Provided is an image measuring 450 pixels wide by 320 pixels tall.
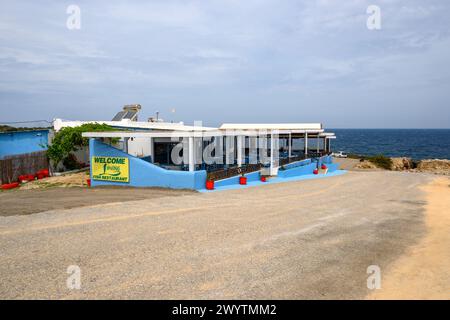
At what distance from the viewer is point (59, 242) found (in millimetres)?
→ 9516

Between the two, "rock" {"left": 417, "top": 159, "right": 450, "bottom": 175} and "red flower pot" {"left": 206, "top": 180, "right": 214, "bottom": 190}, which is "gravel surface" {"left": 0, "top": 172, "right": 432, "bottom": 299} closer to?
"red flower pot" {"left": 206, "top": 180, "right": 214, "bottom": 190}

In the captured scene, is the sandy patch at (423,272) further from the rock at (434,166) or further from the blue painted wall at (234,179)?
the rock at (434,166)

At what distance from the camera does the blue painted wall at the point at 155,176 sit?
18.7 metres

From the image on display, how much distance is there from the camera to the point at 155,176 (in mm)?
19109

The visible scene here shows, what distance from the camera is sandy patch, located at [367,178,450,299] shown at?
6762mm

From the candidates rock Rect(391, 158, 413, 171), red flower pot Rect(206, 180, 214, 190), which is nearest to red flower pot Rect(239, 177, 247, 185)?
red flower pot Rect(206, 180, 214, 190)

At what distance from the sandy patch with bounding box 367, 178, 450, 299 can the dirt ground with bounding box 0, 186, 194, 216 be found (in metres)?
10.8

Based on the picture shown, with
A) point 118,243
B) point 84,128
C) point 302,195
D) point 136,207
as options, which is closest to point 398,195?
point 302,195

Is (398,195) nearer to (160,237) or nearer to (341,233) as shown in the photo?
(341,233)

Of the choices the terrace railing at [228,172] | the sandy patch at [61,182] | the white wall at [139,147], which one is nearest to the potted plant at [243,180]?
the terrace railing at [228,172]

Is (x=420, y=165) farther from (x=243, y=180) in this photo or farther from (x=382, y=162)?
(x=243, y=180)

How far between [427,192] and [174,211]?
15053 millimetres

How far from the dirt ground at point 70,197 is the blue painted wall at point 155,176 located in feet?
2.01
